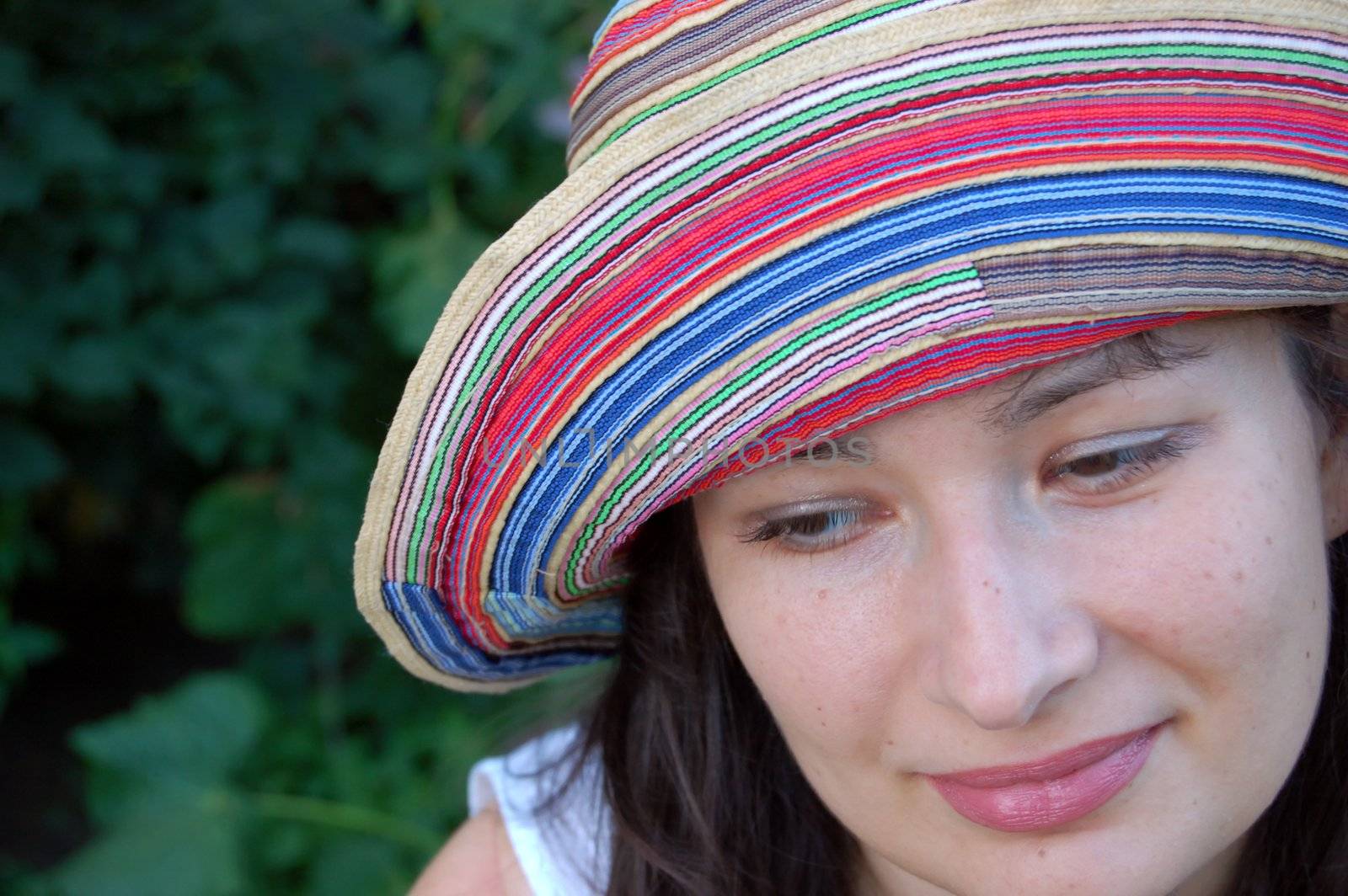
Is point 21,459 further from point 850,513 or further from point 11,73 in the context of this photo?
point 850,513

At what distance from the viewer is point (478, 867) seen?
1646 mm

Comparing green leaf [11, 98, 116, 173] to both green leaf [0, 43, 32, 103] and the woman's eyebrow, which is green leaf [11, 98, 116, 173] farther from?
the woman's eyebrow

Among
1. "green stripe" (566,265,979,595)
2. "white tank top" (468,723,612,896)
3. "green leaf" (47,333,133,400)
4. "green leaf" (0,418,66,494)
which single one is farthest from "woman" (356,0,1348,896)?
"green leaf" (0,418,66,494)

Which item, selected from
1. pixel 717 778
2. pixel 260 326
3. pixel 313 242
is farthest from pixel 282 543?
pixel 717 778

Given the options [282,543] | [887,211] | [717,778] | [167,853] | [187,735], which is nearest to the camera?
[887,211]

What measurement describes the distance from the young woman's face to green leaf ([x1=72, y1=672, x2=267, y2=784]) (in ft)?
4.74

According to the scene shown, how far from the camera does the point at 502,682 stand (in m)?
1.51

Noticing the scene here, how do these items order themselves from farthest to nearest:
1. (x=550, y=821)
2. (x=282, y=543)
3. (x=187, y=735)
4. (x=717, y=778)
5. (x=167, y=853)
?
(x=282, y=543), (x=187, y=735), (x=167, y=853), (x=550, y=821), (x=717, y=778)

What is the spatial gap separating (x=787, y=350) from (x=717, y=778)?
2.27 feet

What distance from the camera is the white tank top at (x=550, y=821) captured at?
1.57 metres

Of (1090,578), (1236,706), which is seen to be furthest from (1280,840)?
(1090,578)

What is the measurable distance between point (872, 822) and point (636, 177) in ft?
2.06

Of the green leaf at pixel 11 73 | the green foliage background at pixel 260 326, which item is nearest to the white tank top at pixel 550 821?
the green foliage background at pixel 260 326

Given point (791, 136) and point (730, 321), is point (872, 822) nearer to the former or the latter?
point (730, 321)
